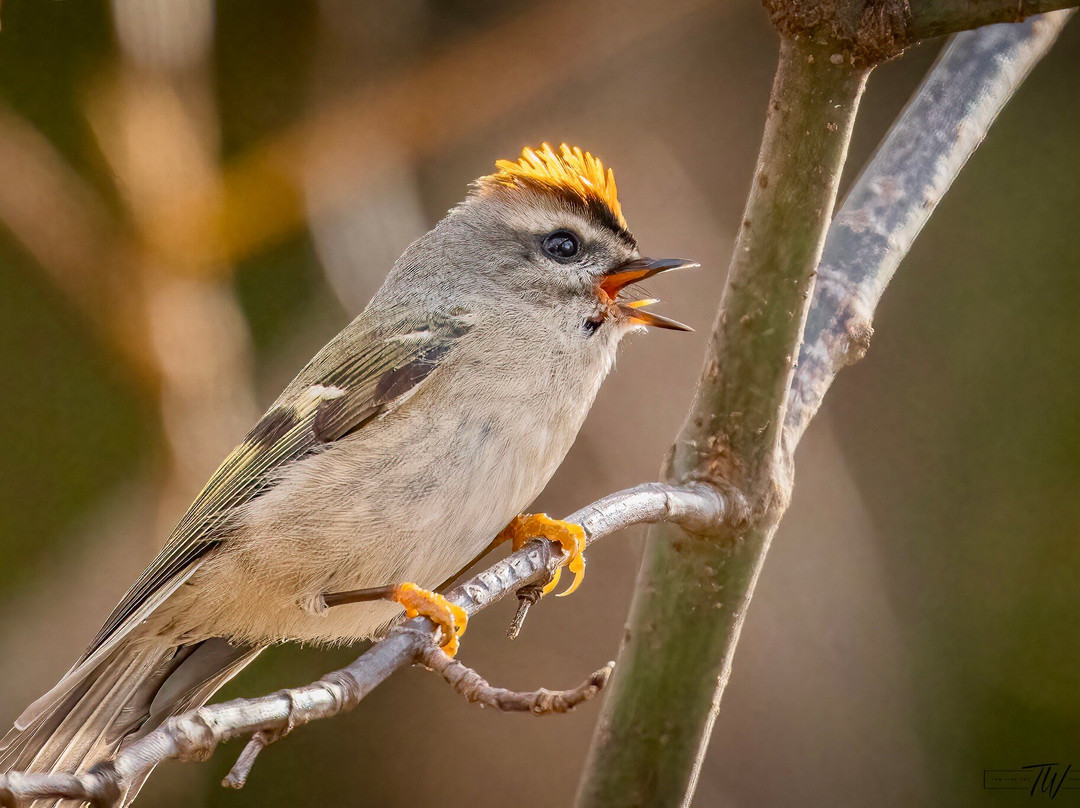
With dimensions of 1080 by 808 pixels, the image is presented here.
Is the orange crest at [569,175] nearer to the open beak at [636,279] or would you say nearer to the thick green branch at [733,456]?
the open beak at [636,279]

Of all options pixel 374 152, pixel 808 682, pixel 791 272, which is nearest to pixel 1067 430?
pixel 808 682

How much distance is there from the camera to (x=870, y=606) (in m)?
3.23

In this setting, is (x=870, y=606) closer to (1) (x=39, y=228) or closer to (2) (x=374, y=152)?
(2) (x=374, y=152)

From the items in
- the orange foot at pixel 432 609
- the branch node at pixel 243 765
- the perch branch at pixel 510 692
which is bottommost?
the branch node at pixel 243 765

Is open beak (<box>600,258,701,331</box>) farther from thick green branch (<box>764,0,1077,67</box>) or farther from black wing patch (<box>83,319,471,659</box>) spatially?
thick green branch (<box>764,0,1077,67</box>)

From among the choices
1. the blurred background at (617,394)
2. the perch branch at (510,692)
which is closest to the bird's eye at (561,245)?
the blurred background at (617,394)

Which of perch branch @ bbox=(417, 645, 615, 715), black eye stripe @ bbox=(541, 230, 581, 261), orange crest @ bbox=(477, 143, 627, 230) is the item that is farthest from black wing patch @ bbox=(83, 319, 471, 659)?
perch branch @ bbox=(417, 645, 615, 715)

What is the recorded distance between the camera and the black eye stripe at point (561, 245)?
85.7 inches

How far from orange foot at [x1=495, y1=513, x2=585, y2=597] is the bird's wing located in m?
0.36

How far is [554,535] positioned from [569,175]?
32.2 inches

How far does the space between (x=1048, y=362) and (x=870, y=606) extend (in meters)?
1.02

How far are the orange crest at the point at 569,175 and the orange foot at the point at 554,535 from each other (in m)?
0.65

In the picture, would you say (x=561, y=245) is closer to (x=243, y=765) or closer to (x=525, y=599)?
(x=525, y=599)

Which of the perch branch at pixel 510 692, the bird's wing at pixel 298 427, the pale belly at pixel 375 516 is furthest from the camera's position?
the bird's wing at pixel 298 427
